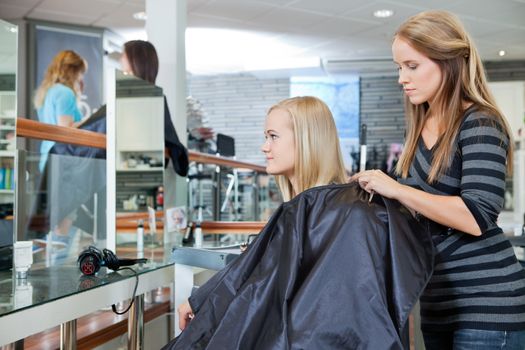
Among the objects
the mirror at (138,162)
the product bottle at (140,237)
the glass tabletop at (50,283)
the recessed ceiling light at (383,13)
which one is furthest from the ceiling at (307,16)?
the glass tabletop at (50,283)

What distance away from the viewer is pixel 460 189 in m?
1.14

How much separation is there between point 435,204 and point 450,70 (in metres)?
0.30

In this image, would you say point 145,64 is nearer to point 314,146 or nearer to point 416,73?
point 314,146

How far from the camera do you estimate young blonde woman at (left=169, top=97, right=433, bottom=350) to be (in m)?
1.00

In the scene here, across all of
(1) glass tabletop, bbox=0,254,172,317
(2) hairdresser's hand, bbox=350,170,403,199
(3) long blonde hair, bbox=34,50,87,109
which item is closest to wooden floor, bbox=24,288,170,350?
(1) glass tabletop, bbox=0,254,172,317

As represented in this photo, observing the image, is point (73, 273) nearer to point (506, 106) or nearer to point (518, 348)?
point (518, 348)

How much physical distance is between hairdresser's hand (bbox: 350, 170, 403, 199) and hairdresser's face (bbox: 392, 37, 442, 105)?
0.71 feet

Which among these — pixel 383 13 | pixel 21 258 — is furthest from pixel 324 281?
pixel 383 13

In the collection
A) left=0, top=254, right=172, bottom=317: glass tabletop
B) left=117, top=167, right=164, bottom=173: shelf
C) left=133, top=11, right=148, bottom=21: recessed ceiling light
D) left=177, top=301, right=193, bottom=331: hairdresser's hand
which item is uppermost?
left=133, top=11, right=148, bottom=21: recessed ceiling light

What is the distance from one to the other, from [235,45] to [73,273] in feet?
20.2

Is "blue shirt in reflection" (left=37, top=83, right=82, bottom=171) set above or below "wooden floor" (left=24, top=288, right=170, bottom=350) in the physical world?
above

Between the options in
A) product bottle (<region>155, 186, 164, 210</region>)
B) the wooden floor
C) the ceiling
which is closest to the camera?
the wooden floor

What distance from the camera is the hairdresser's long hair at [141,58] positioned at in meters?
2.55

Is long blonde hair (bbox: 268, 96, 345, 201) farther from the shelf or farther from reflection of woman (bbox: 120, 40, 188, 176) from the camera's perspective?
reflection of woman (bbox: 120, 40, 188, 176)
